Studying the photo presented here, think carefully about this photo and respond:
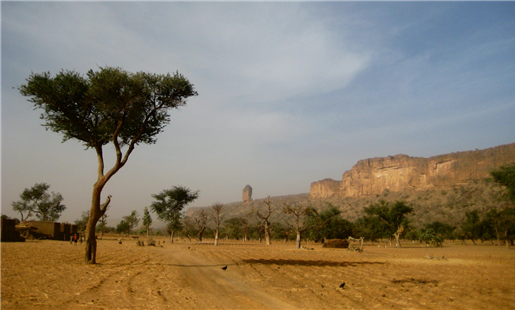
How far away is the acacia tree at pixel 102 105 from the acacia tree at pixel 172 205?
37.8 meters

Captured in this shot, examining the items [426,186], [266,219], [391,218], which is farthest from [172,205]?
[426,186]

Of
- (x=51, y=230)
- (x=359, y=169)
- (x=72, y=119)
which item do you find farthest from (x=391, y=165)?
(x=72, y=119)

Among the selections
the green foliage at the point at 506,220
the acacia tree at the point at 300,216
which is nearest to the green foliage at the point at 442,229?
the green foliage at the point at 506,220

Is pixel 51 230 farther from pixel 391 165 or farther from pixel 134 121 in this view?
pixel 391 165

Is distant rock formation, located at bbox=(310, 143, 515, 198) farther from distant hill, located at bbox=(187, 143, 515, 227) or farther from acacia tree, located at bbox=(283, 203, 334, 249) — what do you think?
acacia tree, located at bbox=(283, 203, 334, 249)

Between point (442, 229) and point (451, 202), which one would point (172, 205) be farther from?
point (451, 202)

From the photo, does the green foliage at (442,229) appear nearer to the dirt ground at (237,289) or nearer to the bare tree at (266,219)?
the bare tree at (266,219)

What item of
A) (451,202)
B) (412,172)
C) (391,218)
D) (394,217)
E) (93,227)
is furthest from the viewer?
(412,172)

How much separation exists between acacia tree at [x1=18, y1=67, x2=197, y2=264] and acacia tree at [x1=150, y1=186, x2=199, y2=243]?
124 feet

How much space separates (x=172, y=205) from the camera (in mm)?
57156

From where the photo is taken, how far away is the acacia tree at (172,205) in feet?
179

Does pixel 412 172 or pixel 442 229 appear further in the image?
pixel 412 172

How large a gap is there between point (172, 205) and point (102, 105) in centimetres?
4280

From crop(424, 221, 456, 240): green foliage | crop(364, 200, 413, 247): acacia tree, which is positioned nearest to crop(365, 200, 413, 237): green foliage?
crop(364, 200, 413, 247): acacia tree
